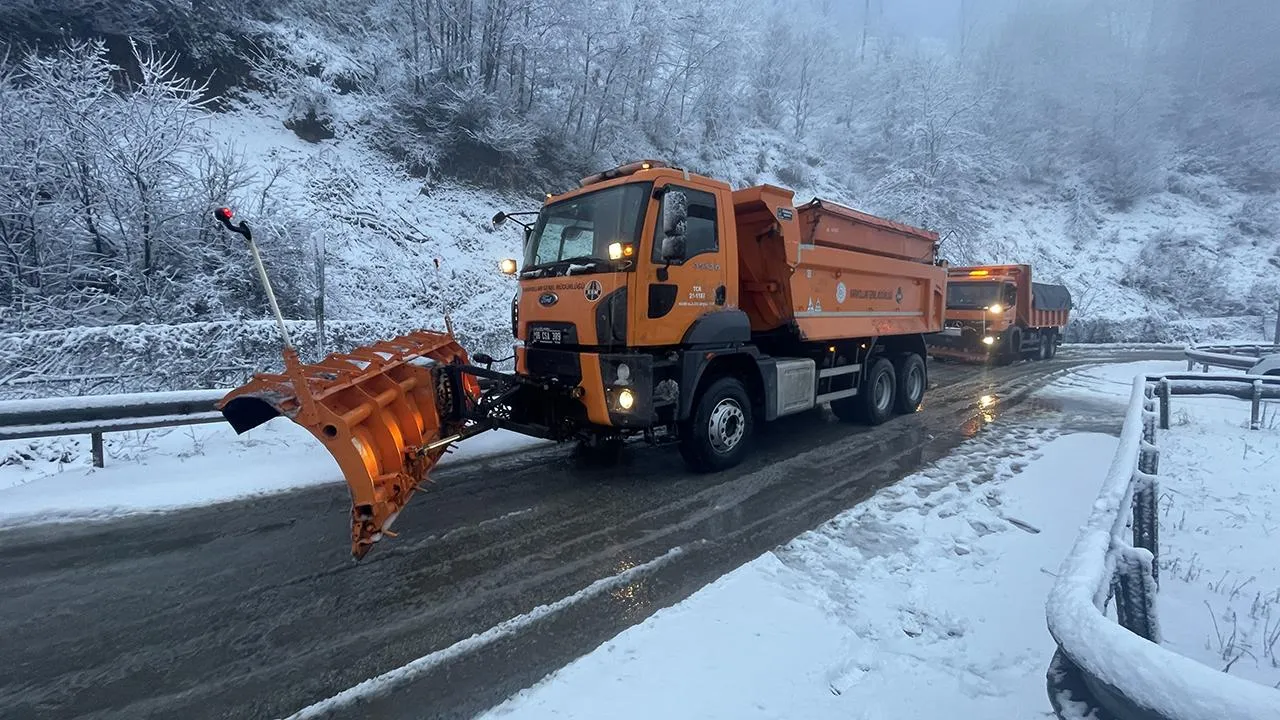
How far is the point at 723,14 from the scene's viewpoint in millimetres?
32219

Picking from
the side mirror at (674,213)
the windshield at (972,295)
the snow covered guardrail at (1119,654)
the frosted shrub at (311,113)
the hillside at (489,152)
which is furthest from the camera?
the windshield at (972,295)

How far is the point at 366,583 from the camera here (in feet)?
12.2

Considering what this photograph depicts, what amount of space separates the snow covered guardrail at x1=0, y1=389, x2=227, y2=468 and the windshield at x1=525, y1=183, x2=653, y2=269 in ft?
12.6

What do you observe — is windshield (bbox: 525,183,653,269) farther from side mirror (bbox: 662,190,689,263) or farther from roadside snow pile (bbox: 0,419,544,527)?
roadside snow pile (bbox: 0,419,544,527)

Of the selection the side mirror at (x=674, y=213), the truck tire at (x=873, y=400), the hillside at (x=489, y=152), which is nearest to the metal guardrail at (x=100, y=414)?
the side mirror at (x=674, y=213)

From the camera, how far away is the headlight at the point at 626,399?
202 inches

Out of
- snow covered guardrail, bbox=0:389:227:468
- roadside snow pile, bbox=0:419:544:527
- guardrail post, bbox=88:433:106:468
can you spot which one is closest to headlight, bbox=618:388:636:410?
roadside snow pile, bbox=0:419:544:527

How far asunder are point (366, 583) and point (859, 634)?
306 centimetres

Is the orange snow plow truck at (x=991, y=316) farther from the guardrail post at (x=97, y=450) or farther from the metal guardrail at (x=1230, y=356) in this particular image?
the guardrail post at (x=97, y=450)

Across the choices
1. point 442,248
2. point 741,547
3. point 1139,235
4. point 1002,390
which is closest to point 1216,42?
point 1139,235

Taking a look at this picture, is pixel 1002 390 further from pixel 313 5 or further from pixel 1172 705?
pixel 313 5

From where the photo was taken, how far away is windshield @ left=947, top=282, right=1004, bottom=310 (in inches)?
647

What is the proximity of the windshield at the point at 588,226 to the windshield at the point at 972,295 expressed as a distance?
14745 mm

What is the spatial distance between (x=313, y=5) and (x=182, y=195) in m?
12.2
